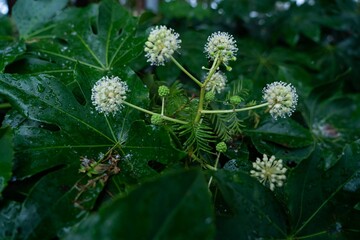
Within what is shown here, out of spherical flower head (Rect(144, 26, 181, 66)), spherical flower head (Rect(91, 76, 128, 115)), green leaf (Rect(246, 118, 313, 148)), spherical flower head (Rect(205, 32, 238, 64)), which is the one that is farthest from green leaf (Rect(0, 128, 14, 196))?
green leaf (Rect(246, 118, 313, 148))

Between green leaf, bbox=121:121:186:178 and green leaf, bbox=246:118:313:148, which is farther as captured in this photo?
green leaf, bbox=246:118:313:148

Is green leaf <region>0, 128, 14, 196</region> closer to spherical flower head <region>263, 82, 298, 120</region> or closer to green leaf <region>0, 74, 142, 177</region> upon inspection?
green leaf <region>0, 74, 142, 177</region>

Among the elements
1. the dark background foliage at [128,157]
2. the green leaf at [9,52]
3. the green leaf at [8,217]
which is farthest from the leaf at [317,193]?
the green leaf at [9,52]

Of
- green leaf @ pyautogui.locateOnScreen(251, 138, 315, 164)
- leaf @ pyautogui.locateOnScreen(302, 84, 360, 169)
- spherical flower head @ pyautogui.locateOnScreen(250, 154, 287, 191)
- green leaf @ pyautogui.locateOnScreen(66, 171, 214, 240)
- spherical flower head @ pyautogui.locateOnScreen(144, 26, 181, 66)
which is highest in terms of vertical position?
spherical flower head @ pyautogui.locateOnScreen(144, 26, 181, 66)

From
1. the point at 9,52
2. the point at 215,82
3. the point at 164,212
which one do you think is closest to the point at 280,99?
the point at 215,82

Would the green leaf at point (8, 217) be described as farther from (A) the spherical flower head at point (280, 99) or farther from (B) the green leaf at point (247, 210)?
(A) the spherical flower head at point (280, 99)

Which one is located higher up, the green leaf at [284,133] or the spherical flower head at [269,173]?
the spherical flower head at [269,173]

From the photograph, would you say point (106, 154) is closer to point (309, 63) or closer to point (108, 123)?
point (108, 123)
